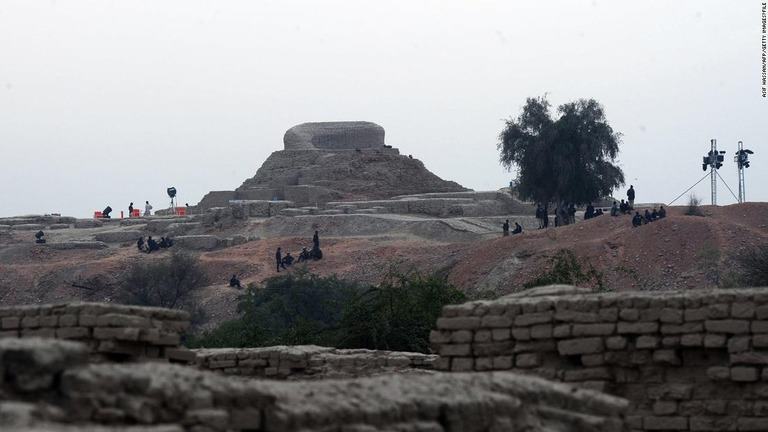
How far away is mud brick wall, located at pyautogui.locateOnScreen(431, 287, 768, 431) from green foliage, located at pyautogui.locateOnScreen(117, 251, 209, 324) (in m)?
34.4

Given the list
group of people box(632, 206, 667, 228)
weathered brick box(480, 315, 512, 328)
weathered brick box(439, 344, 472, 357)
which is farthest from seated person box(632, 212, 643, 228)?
weathered brick box(480, 315, 512, 328)

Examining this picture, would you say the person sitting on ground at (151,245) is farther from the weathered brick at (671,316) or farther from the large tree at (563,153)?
the weathered brick at (671,316)

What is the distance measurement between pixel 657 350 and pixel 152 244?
48257mm

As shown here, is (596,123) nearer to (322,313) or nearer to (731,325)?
(322,313)

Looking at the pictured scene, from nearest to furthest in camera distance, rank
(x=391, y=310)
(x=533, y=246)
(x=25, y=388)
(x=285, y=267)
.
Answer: (x=25, y=388) < (x=391, y=310) < (x=533, y=246) < (x=285, y=267)

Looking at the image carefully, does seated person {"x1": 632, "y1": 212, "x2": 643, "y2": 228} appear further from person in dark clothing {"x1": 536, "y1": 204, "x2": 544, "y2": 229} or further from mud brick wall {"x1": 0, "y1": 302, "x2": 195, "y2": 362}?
mud brick wall {"x1": 0, "y1": 302, "x2": 195, "y2": 362}

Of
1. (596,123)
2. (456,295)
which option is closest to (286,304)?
(456,295)

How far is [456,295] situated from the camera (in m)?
25.5

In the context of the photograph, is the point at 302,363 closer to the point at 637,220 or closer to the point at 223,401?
the point at 223,401

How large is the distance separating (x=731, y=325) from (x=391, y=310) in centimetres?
1279

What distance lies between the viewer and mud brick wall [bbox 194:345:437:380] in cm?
1247

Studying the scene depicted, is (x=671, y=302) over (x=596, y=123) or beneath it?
beneath

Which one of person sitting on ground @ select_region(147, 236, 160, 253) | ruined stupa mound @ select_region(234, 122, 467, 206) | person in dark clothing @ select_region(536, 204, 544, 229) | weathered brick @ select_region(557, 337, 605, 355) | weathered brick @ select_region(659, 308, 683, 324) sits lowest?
weathered brick @ select_region(557, 337, 605, 355)

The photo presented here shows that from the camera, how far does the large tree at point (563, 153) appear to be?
178 ft
